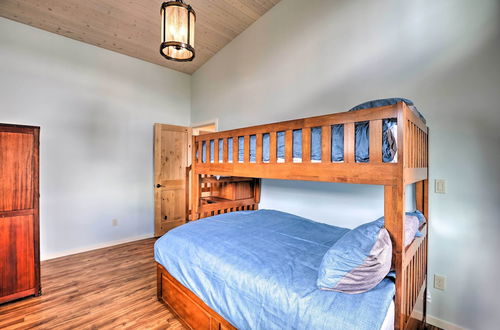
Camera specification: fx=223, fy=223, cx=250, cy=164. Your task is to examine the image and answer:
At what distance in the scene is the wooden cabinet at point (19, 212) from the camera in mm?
1969

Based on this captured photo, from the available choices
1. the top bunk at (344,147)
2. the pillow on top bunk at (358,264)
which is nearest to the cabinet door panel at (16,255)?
the top bunk at (344,147)

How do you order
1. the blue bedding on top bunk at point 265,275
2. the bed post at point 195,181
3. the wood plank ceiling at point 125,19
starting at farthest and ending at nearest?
the wood plank ceiling at point 125,19 < the bed post at point 195,181 < the blue bedding on top bunk at point 265,275

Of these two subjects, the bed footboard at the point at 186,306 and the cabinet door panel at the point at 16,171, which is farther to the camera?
the cabinet door panel at the point at 16,171

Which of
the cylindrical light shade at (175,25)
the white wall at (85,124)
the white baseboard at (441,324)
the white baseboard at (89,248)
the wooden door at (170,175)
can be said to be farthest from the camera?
the wooden door at (170,175)

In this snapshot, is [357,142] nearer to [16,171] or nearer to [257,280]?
[257,280]

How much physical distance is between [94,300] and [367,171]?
2.58 meters

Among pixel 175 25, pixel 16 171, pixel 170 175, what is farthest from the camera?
pixel 170 175

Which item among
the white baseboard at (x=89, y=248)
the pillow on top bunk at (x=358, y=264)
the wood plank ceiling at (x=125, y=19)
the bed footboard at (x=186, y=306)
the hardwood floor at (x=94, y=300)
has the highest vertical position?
the wood plank ceiling at (x=125, y=19)

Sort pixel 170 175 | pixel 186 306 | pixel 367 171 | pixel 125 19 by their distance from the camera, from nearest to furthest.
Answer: pixel 367 171 → pixel 186 306 → pixel 125 19 → pixel 170 175

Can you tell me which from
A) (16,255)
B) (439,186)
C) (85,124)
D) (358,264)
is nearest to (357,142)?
(358,264)

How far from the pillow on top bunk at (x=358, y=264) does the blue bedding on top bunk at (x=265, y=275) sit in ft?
0.15

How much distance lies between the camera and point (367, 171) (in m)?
1.18

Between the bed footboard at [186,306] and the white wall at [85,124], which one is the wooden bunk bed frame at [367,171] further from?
the white wall at [85,124]

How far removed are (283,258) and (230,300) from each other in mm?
391
